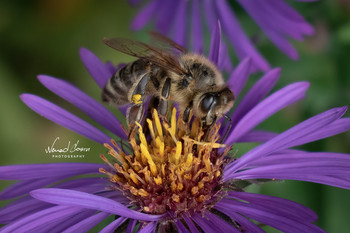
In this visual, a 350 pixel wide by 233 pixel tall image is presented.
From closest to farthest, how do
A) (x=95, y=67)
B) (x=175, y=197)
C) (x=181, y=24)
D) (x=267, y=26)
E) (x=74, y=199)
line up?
(x=74, y=199)
(x=175, y=197)
(x=95, y=67)
(x=267, y=26)
(x=181, y=24)

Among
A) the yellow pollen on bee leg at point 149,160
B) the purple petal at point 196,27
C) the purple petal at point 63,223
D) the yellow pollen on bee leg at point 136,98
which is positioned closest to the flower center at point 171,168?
the yellow pollen on bee leg at point 149,160

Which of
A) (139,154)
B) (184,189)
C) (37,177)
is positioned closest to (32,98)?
(37,177)

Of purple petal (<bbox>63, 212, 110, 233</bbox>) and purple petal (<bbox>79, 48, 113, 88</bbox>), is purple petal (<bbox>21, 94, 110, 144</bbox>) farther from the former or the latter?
purple petal (<bbox>63, 212, 110, 233</bbox>)

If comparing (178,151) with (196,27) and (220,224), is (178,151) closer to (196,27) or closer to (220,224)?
(220,224)

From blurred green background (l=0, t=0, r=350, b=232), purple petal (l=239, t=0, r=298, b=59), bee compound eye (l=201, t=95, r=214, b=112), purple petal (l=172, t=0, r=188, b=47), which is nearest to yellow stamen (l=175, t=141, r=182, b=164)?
bee compound eye (l=201, t=95, r=214, b=112)

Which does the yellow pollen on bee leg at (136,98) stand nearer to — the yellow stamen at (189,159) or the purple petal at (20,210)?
the yellow stamen at (189,159)

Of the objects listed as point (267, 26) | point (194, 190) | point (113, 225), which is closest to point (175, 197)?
point (194, 190)
